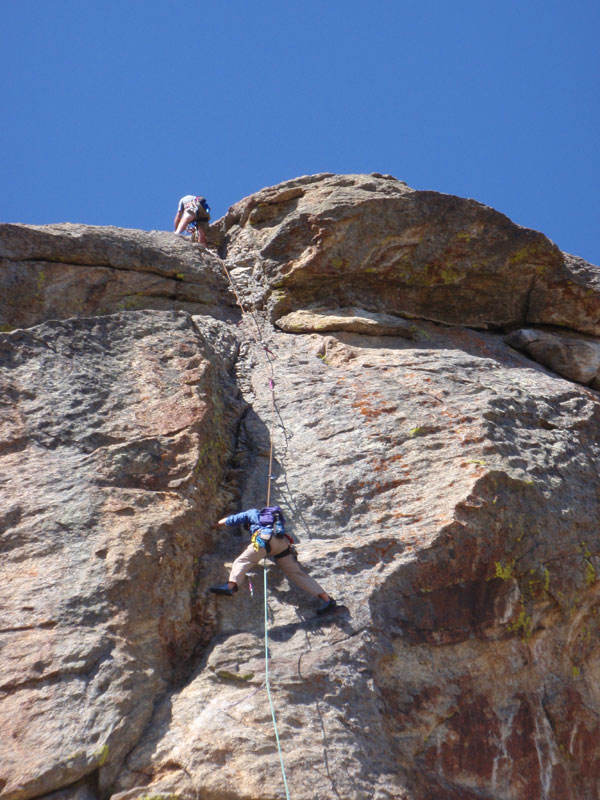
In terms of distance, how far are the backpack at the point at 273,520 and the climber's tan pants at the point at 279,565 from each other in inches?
3.3

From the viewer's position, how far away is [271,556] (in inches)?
333

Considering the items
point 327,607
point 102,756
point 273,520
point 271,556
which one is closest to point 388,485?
point 273,520

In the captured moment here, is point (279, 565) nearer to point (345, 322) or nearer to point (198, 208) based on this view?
point (345, 322)

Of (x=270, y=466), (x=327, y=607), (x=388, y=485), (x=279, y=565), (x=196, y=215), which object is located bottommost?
(x=327, y=607)

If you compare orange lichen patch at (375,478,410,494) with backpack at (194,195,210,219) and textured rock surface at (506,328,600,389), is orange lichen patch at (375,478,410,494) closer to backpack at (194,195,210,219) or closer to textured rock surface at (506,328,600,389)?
textured rock surface at (506,328,600,389)

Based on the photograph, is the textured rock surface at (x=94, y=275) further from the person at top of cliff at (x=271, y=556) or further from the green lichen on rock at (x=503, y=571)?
the green lichen on rock at (x=503, y=571)

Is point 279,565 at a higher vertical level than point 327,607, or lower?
higher

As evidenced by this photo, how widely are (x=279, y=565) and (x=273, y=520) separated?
1.59 feet

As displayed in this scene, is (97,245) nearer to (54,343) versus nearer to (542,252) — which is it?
(54,343)

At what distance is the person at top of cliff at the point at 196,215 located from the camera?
50.3 ft

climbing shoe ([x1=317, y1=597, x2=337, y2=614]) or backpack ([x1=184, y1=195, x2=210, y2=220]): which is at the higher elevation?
backpack ([x1=184, y1=195, x2=210, y2=220])

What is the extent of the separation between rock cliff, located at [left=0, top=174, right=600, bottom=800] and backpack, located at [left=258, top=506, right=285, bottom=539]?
0.56 metres

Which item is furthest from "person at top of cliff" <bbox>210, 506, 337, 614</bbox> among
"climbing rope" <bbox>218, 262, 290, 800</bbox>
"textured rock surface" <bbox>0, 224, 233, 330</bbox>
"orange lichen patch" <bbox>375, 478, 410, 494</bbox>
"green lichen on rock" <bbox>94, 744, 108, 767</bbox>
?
"textured rock surface" <bbox>0, 224, 233, 330</bbox>

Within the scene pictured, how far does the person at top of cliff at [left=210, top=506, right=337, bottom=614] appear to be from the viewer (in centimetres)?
824
